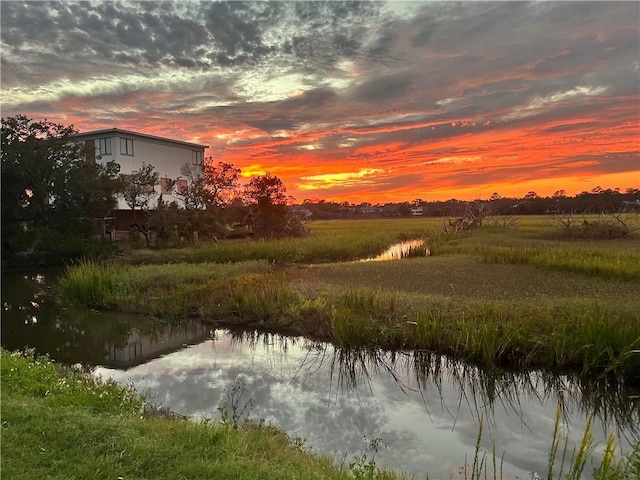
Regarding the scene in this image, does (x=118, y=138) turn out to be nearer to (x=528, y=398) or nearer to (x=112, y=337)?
(x=112, y=337)

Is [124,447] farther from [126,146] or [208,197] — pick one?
[126,146]

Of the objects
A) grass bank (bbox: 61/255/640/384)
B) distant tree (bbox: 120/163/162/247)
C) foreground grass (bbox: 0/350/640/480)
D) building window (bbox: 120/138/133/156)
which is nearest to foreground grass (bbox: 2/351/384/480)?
foreground grass (bbox: 0/350/640/480)

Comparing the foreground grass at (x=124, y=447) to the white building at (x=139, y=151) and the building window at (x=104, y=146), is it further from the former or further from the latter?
the building window at (x=104, y=146)

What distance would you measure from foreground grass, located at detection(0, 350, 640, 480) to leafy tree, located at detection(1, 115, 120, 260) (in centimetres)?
1916

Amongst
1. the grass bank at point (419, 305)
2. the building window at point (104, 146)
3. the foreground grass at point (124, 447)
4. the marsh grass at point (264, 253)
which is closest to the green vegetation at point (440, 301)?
the grass bank at point (419, 305)

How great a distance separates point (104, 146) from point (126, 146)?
129cm

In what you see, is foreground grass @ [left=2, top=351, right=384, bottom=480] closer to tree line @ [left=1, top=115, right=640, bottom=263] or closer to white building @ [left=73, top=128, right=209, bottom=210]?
tree line @ [left=1, top=115, right=640, bottom=263]

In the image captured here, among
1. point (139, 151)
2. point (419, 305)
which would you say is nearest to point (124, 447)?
point (419, 305)

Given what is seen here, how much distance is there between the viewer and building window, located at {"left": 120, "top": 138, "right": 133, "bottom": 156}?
28500 mm

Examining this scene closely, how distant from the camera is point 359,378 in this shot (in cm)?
753

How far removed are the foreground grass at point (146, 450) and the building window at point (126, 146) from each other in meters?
25.9

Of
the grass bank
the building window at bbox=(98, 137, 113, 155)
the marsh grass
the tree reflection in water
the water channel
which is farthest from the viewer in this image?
the building window at bbox=(98, 137, 113, 155)

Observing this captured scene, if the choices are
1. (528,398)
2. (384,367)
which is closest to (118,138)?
(384,367)

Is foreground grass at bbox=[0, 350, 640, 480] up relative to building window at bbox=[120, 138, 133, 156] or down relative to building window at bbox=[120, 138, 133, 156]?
down
